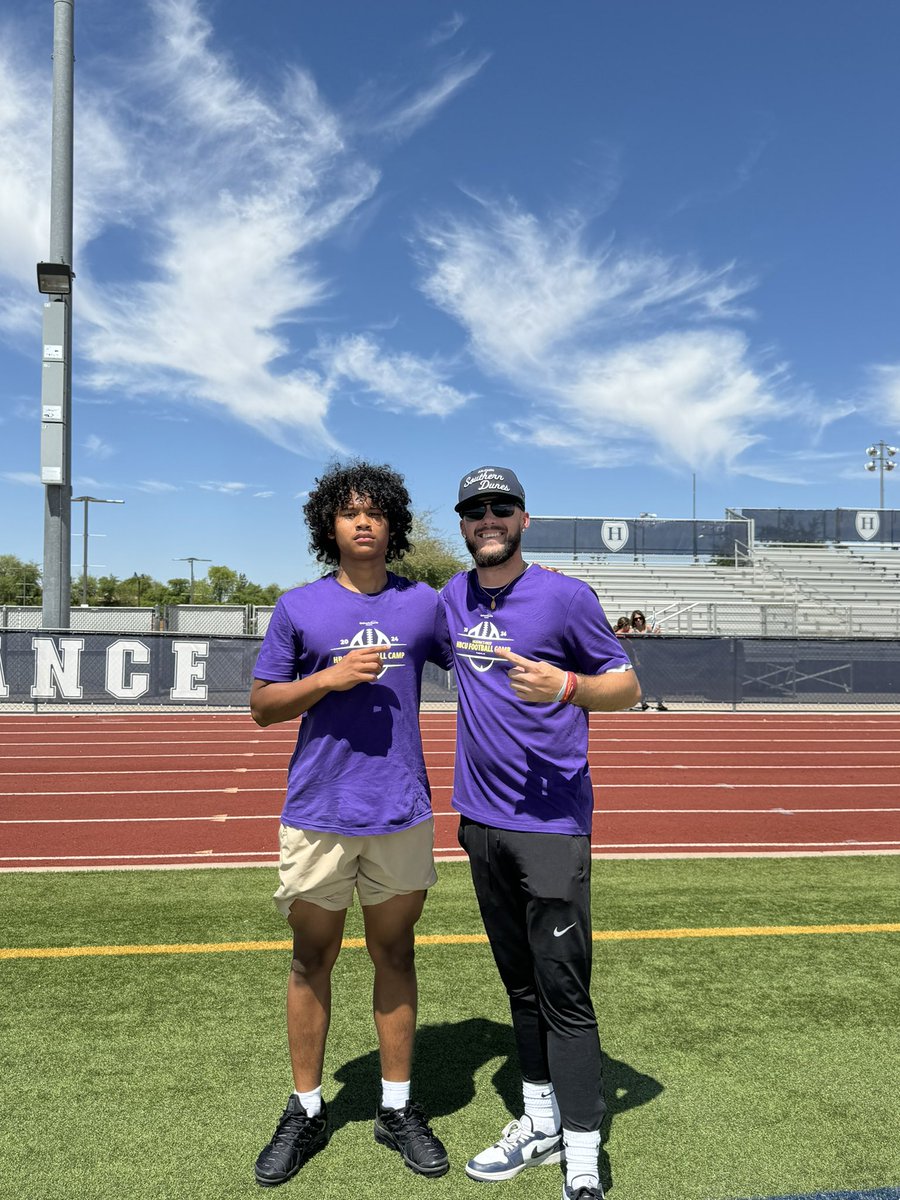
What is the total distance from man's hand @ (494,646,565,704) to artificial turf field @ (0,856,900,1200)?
4.86ft

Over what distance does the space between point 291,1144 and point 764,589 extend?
1157 inches

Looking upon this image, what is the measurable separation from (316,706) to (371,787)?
31 cm

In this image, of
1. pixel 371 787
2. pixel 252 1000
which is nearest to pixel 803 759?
pixel 252 1000

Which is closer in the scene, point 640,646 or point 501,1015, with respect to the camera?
point 501,1015

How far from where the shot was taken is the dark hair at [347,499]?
9.40 feet

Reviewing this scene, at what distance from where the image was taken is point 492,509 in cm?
270

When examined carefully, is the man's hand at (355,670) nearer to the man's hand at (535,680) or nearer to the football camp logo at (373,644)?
the football camp logo at (373,644)

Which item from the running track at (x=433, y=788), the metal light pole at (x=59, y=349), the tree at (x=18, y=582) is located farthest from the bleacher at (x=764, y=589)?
the tree at (x=18, y=582)

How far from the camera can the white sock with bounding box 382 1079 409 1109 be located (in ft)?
9.05

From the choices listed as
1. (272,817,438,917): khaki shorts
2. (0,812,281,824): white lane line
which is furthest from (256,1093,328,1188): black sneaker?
(0,812,281,824): white lane line

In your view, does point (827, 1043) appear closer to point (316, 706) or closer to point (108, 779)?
point (316, 706)

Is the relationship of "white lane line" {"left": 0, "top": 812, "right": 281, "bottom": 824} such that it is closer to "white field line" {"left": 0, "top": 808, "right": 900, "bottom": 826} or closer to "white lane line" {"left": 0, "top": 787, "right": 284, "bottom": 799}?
"white field line" {"left": 0, "top": 808, "right": 900, "bottom": 826}

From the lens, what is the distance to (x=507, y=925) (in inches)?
105

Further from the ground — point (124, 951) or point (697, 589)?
point (697, 589)
